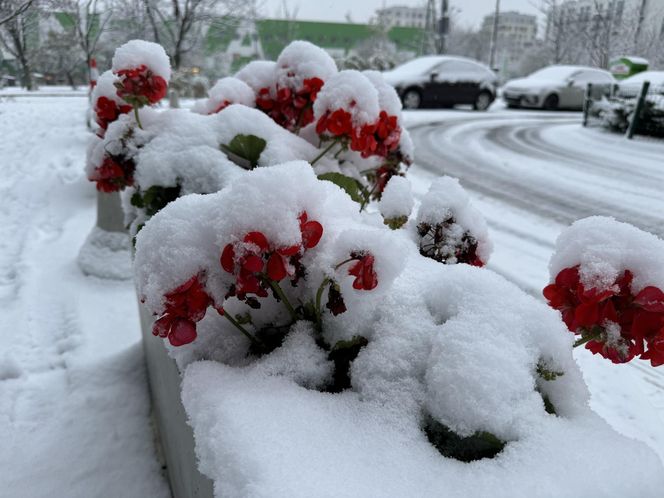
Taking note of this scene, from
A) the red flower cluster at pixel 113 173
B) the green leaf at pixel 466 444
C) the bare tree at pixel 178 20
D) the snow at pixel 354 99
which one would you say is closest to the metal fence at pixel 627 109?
the bare tree at pixel 178 20

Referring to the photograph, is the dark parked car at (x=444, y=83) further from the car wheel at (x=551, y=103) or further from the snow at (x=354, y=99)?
the snow at (x=354, y=99)

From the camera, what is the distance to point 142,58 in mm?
1876

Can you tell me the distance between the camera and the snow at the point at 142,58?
1867 millimetres

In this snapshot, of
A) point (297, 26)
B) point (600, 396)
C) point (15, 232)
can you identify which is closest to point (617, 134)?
point (600, 396)

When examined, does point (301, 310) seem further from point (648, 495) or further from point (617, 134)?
point (617, 134)

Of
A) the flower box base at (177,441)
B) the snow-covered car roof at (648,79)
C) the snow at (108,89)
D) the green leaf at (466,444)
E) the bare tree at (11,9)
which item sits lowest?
the snow-covered car roof at (648,79)

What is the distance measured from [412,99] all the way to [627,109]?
594 cm

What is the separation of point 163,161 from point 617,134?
1204cm

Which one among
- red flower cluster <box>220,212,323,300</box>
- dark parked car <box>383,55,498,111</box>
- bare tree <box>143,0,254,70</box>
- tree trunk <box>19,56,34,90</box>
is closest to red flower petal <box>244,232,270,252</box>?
red flower cluster <box>220,212,323,300</box>

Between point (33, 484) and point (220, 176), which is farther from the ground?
point (220, 176)

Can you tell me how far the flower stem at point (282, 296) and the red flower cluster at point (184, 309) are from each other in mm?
141

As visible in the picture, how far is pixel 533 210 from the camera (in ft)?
18.9

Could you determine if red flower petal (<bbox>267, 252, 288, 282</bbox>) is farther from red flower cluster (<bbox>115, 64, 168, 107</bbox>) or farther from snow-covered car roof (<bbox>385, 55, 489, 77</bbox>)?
snow-covered car roof (<bbox>385, 55, 489, 77</bbox>)

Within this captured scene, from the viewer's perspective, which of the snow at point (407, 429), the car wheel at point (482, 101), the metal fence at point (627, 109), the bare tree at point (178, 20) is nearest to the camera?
the snow at point (407, 429)
